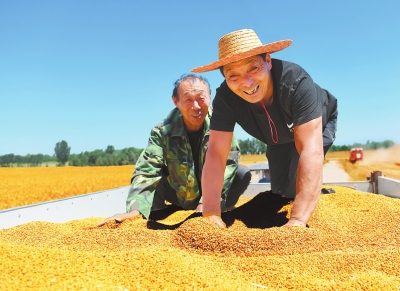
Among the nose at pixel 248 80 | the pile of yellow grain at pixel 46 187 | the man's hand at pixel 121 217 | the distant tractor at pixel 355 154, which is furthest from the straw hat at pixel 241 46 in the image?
the distant tractor at pixel 355 154

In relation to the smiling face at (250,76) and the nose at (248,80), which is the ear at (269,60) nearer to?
the smiling face at (250,76)

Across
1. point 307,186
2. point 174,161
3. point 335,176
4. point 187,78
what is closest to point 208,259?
point 307,186

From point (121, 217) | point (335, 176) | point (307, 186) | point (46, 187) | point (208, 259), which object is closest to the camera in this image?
point (208, 259)

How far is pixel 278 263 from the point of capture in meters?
1.57

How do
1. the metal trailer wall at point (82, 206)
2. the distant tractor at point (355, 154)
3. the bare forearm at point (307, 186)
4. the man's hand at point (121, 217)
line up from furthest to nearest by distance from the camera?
the distant tractor at point (355, 154) < the metal trailer wall at point (82, 206) < the man's hand at point (121, 217) < the bare forearm at point (307, 186)

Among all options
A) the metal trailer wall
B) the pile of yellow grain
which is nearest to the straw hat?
the metal trailer wall

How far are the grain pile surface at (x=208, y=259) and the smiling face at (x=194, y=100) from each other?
1.04 m

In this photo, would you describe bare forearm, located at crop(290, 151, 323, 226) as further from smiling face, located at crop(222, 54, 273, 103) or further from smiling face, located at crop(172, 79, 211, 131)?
smiling face, located at crop(172, 79, 211, 131)

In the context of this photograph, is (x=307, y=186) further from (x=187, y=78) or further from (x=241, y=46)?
(x=187, y=78)

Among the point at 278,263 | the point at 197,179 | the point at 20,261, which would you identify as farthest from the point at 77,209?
the point at 278,263

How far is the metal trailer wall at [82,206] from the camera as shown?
9.36 ft

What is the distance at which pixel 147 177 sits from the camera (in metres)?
3.30

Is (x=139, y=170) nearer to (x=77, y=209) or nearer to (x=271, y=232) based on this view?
(x=77, y=209)

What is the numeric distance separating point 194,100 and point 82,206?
4.77 feet
